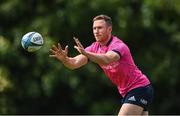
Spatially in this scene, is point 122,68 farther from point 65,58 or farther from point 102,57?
point 65,58

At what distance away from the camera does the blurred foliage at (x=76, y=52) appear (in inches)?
749

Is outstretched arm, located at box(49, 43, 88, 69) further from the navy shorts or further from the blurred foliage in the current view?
the blurred foliage

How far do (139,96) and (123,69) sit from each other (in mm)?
381

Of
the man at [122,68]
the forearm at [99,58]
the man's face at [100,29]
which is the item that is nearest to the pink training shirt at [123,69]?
the man at [122,68]

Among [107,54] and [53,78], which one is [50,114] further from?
[107,54]

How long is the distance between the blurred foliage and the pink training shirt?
31.7 ft

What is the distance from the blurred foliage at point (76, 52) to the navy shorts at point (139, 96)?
9.71m

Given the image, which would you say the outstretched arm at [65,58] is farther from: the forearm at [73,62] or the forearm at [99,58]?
the forearm at [99,58]

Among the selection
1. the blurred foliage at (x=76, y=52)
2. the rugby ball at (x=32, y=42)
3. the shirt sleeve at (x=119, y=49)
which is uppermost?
the rugby ball at (x=32, y=42)

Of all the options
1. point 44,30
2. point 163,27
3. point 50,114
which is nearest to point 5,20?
point 44,30

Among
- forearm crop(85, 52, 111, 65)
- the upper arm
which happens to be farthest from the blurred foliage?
forearm crop(85, 52, 111, 65)

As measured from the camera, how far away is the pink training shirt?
874 cm

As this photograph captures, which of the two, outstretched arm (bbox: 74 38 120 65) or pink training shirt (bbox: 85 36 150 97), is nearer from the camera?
outstretched arm (bbox: 74 38 120 65)

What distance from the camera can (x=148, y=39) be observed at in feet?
65.5
